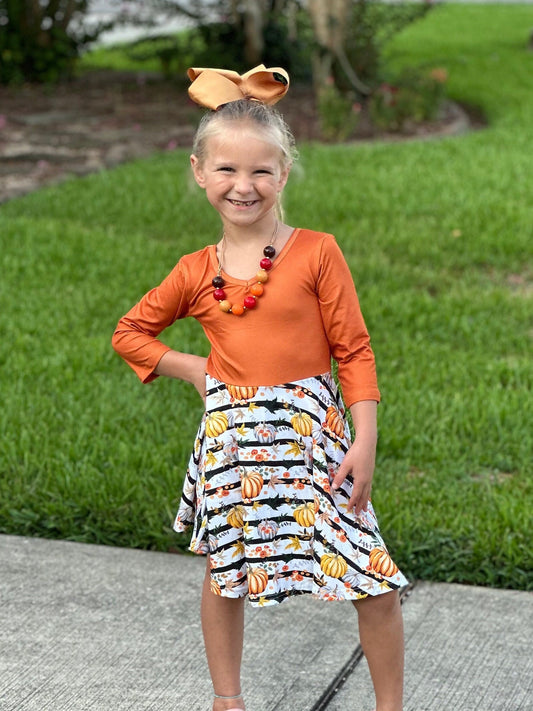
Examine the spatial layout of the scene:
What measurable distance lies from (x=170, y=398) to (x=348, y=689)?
199cm

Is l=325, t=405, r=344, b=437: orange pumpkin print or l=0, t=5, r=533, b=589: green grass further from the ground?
l=325, t=405, r=344, b=437: orange pumpkin print

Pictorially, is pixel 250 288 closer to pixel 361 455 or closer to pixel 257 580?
pixel 361 455

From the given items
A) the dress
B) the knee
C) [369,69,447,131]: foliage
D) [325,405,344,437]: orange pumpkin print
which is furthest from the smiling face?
[369,69,447,131]: foliage

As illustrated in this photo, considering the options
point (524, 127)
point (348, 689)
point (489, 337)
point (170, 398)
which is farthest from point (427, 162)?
point (348, 689)

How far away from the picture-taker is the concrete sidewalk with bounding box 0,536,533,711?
2.61 metres

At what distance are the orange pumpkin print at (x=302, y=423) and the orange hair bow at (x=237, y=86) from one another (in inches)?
25.2

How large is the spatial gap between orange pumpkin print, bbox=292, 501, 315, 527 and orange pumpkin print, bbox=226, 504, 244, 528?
0.11m

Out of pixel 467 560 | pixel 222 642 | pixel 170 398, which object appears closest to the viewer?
pixel 222 642

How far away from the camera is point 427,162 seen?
884 cm

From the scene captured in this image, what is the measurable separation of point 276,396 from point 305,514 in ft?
0.81

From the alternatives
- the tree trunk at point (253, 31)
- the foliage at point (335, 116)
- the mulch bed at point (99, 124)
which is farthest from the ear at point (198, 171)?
the tree trunk at point (253, 31)

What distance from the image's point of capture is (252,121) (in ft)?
7.24

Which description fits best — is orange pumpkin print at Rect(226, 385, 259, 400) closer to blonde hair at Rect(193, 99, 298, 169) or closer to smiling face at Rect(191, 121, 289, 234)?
smiling face at Rect(191, 121, 289, 234)

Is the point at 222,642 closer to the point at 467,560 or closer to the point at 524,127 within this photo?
the point at 467,560
